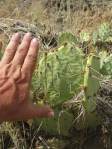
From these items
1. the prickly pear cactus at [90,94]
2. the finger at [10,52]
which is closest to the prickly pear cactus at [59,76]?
the prickly pear cactus at [90,94]

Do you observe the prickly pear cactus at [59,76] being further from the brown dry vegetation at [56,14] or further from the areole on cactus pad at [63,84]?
the brown dry vegetation at [56,14]

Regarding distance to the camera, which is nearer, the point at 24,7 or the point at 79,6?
the point at 79,6

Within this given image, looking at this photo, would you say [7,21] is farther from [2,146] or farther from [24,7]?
[24,7]

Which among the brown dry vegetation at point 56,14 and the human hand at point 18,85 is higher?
the brown dry vegetation at point 56,14

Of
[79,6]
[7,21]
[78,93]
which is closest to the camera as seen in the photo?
[78,93]

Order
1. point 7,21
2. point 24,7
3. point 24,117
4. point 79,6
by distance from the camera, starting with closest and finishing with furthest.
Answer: point 24,117, point 7,21, point 79,6, point 24,7

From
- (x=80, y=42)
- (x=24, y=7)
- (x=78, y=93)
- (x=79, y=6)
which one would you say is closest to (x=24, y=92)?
(x=78, y=93)

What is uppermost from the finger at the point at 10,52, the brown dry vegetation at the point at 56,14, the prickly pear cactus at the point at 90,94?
the brown dry vegetation at the point at 56,14

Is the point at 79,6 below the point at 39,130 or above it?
above

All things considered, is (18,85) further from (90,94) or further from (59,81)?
(59,81)
